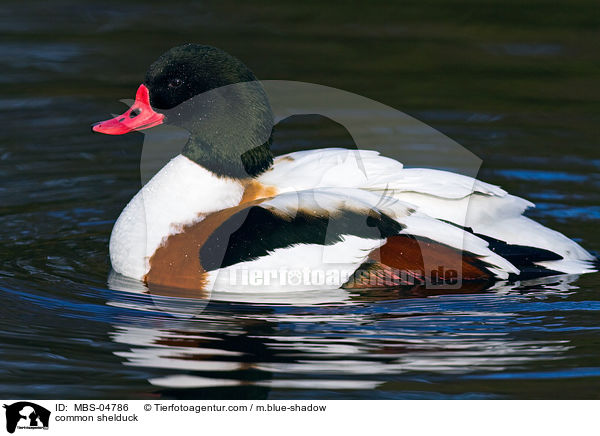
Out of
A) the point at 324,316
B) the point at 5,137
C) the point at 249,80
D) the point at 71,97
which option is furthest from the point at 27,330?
the point at 71,97

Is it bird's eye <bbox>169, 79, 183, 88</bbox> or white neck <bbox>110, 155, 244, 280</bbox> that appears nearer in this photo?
white neck <bbox>110, 155, 244, 280</bbox>

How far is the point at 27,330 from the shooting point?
18.2 feet

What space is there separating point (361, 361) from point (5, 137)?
4.88 metres

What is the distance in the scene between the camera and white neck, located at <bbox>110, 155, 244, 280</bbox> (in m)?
6.17

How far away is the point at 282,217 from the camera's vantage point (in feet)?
19.1

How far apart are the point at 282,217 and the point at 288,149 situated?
120 inches

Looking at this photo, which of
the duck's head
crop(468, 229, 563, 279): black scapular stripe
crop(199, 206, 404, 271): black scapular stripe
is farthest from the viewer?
the duck's head
